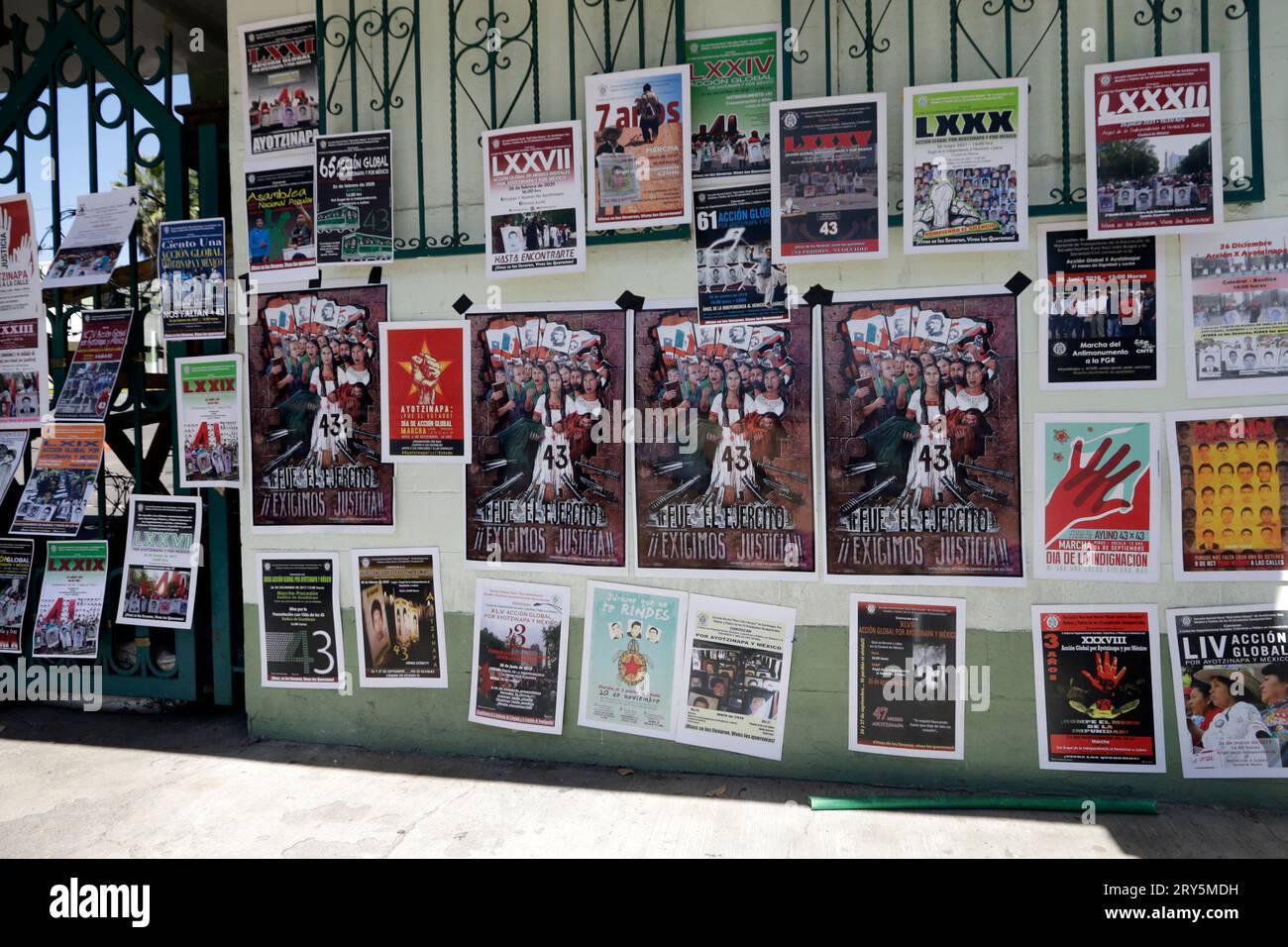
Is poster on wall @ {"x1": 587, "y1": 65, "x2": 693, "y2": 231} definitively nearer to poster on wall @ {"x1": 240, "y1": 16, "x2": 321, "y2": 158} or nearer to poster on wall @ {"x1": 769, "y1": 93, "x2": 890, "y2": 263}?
poster on wall @ {"x1": 769, "y1": 93, "x2": 890, "y2": 263}

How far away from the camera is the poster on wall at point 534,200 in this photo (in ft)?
12.7

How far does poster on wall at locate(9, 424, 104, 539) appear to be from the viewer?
4629 mm

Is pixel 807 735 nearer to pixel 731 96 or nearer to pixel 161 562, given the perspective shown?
pixel 731 96

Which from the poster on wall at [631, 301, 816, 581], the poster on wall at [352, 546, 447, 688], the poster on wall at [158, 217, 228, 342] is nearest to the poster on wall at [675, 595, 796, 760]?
the poster on wall at [631, 301, 816, 581]

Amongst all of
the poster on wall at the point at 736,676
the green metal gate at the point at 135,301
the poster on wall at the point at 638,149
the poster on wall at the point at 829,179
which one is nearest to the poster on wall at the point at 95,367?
the green metal gate at the point at 135,301

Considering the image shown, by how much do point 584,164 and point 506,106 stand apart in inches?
19.4

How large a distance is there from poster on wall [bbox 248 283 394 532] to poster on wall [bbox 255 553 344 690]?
0.18 meters

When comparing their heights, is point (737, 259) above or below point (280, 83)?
below

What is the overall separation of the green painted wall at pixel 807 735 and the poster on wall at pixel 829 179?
1595 mm

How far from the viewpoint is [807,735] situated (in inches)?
148

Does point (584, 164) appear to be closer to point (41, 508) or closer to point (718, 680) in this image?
point (718, 680)

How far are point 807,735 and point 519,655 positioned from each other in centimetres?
132

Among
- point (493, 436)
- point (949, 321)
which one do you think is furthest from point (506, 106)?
point (949, 321)

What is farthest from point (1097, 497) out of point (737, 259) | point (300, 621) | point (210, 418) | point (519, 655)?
point (210, 418)
